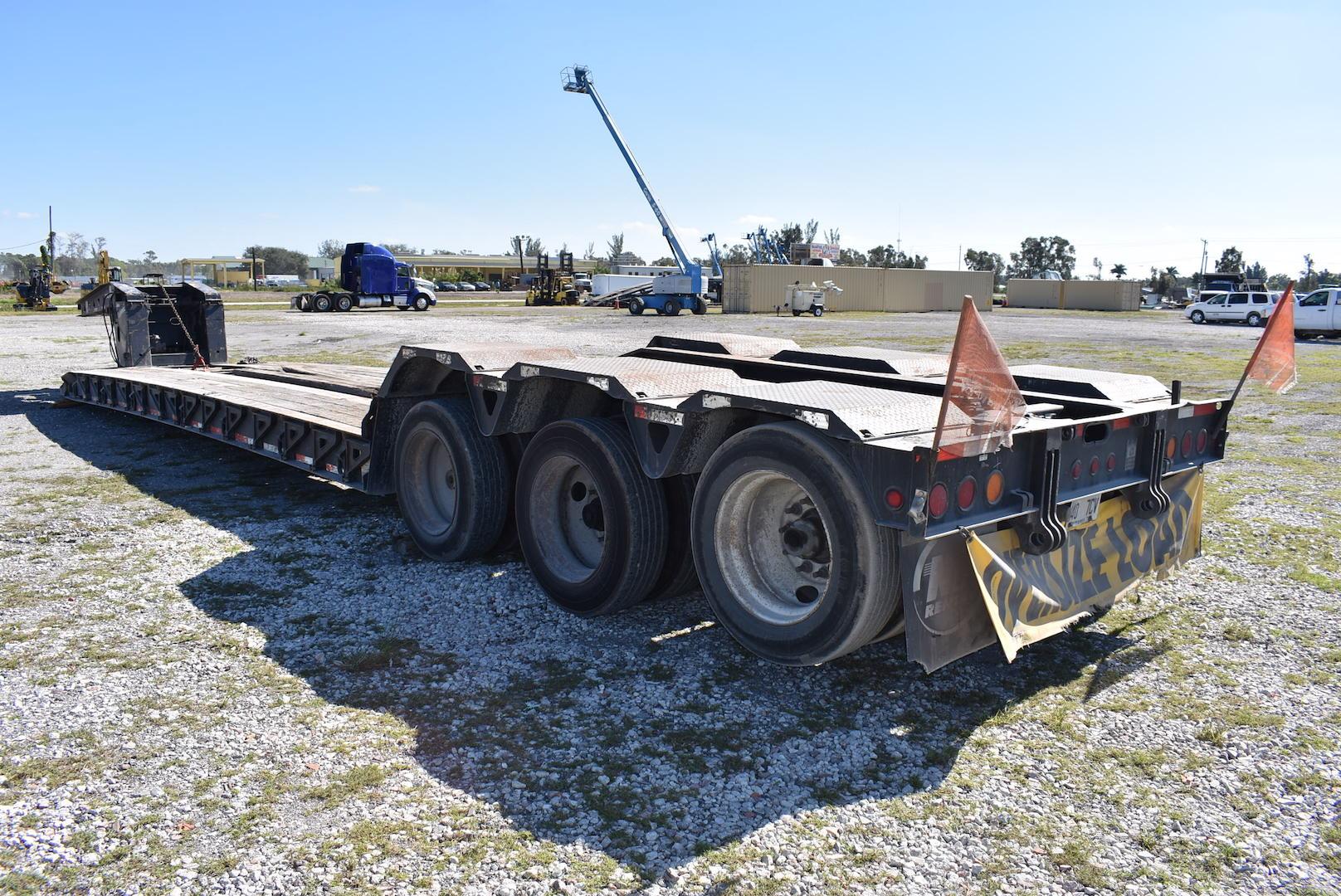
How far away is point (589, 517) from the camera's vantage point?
509 centimetres

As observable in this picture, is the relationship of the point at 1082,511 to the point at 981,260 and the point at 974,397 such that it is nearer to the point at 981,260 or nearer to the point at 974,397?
the point at 974,397

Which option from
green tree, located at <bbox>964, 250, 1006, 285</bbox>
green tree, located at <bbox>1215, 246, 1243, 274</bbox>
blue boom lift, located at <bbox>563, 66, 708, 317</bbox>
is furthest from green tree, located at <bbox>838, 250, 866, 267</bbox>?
blue boom lift, located at <bbox>563, 66, 708, 317</bbox>

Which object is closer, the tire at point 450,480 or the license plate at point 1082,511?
the license plate at point 1082,511

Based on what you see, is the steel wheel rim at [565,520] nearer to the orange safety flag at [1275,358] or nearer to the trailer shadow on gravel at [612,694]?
the trailer shadow on gravel at [612,694]

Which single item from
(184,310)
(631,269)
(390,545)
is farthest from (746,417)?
(631,269)

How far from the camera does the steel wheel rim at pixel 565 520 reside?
16.9 feet

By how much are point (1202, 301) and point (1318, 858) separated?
4631 centimetres

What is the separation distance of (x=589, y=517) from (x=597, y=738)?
1.56 m

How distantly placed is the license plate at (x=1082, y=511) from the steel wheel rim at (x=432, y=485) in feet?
11.5

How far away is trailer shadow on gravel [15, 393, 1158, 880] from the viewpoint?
10.9ft

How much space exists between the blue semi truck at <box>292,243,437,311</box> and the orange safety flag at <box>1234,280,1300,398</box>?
3783 centimetres

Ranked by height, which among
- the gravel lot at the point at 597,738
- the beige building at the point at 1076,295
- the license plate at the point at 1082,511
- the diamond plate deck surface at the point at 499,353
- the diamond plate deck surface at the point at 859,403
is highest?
the beige building at the point at 1076,295

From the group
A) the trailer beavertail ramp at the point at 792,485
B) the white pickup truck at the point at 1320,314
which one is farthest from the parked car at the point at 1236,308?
the trailer beavertail ramp at the point at 792,485

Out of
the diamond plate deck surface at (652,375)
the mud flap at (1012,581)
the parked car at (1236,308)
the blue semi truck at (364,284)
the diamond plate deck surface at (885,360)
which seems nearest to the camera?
the mud flap at (1012,581)
